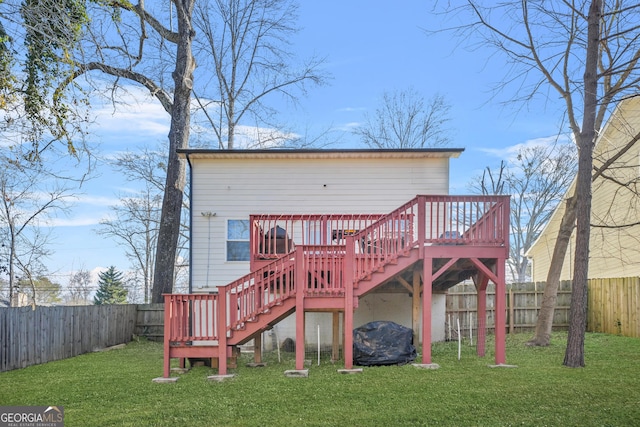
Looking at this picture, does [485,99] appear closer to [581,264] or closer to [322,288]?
[581,264]

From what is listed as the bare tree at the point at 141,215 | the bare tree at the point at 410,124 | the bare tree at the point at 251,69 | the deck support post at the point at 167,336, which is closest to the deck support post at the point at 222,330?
the deck support post at the point at 167,336

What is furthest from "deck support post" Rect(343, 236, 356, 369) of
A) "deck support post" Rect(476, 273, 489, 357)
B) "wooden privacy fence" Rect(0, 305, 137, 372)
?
"wooden privacy fence" Rect(0, 305, 137, 372)

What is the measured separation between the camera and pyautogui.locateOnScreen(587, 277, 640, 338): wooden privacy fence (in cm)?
1331

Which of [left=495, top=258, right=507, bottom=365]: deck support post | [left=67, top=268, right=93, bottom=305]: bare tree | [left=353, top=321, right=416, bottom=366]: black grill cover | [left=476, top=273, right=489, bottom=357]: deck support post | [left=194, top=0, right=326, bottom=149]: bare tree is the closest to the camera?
[left=495, top=258, right=507, bottom=365]: deck support post

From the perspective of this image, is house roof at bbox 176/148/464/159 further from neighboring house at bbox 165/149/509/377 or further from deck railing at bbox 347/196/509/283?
deck railing at bbox 347/196/509/283

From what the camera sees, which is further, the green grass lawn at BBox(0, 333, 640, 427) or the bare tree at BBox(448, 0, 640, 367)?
the bare tree at BBox(448, 0, 640, 367)

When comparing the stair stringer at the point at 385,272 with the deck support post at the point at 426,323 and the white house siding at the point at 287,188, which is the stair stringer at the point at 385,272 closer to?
the deck support post at the point at 426,323

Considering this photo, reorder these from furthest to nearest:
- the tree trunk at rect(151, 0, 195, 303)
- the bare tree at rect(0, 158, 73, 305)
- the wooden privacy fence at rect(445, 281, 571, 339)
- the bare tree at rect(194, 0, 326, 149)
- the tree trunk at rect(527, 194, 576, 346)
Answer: the bare tree at rect(194, 0, 326, 149) → the tree trunk at rect(151, 0, 195, 303) → the bare tree at rect(0, 158, 73, 305) → the wooden privacy fence at rect(445, 281, 571, 339) → the tree trunk at rect(527, 194, 576, 346)

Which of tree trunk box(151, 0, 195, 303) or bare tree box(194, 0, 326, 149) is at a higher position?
bare tree box(194, 0, 326, 149)

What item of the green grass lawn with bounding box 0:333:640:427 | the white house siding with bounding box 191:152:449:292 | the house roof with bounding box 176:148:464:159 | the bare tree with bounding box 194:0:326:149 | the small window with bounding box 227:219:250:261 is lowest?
the green grass lawn with bounding box 0:333:640:427

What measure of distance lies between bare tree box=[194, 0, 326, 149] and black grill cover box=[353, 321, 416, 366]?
14.5 meters

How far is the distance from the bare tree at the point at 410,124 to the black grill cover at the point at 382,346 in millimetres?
16370

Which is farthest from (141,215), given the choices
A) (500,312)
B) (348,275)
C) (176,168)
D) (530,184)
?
A: (530,184)

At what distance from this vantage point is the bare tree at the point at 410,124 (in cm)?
2508
